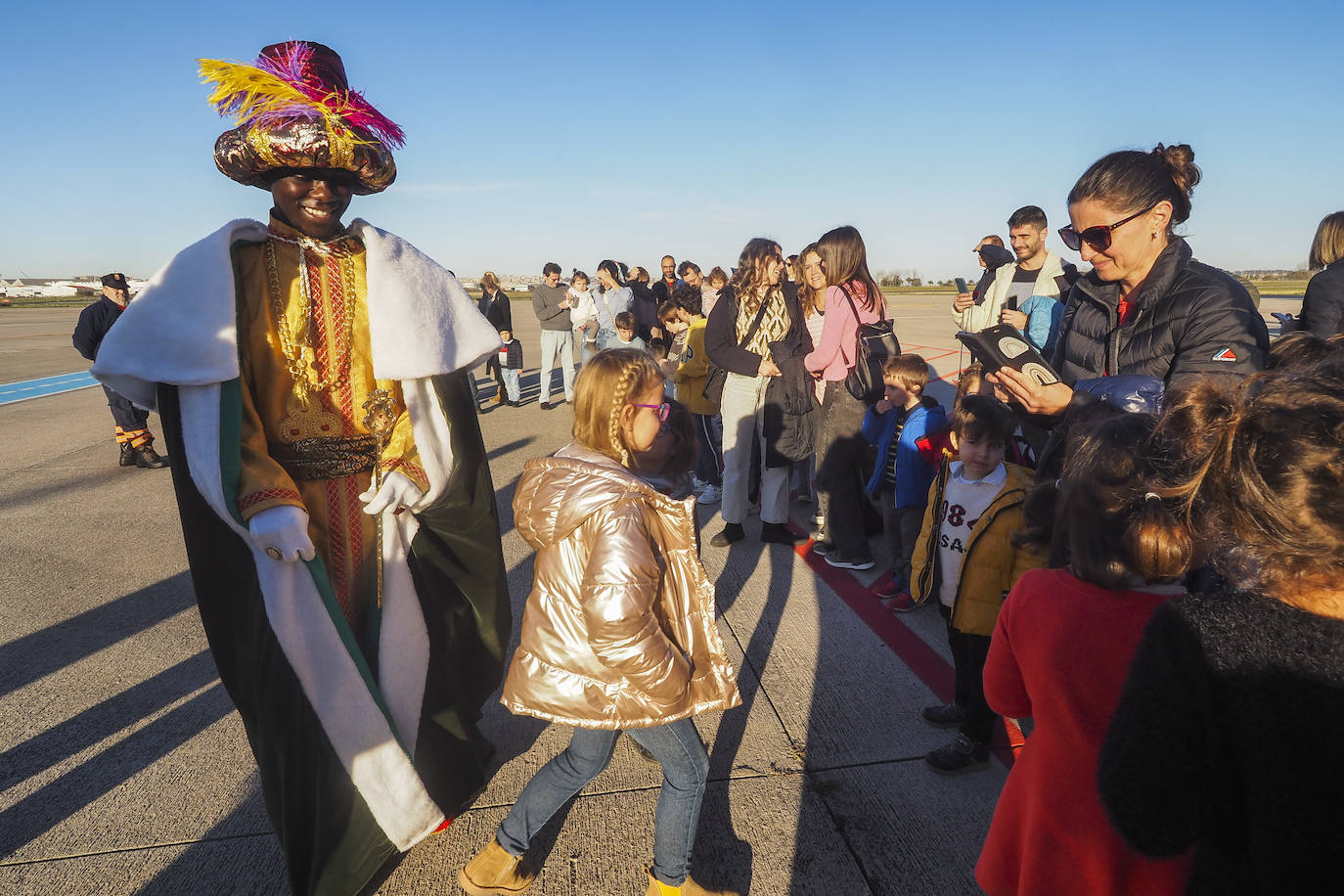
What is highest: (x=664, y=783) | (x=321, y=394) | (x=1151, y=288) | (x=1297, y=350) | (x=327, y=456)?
(x=1151, y=288)

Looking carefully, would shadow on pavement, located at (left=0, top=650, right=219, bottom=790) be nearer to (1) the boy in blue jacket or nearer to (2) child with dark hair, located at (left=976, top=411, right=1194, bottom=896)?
(2) child with dark hair, located at (left=976, top=411, right=1194, bottom=896)

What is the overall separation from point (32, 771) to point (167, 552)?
2.38 m

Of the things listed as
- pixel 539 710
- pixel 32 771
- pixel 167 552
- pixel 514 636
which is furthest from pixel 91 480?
pixel 539 710

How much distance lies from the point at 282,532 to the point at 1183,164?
2.91 meters

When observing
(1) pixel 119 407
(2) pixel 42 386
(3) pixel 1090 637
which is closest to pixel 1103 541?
(3) pixel 1090 637

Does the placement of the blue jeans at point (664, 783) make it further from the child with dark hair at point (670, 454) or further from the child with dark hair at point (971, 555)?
the child with dark hair at point (971, 555)

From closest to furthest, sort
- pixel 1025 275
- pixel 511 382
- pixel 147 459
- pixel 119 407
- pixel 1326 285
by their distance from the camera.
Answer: pixel 1326 285, pixel 1025 275, pixel 119 407, pixel 147 459, pixel 511 382

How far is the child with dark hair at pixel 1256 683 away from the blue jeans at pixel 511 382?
9234 mm

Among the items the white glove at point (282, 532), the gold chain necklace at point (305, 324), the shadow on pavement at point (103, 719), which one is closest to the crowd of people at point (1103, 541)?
the white glove at point (282, 532)

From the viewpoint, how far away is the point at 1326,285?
3340 mm

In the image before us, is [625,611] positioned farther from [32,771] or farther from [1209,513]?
[32,771]

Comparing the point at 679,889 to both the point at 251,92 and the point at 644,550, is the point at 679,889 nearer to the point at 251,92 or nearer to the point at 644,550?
the point at 644,550

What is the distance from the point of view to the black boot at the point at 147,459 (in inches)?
268

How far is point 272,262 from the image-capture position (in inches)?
78.1
